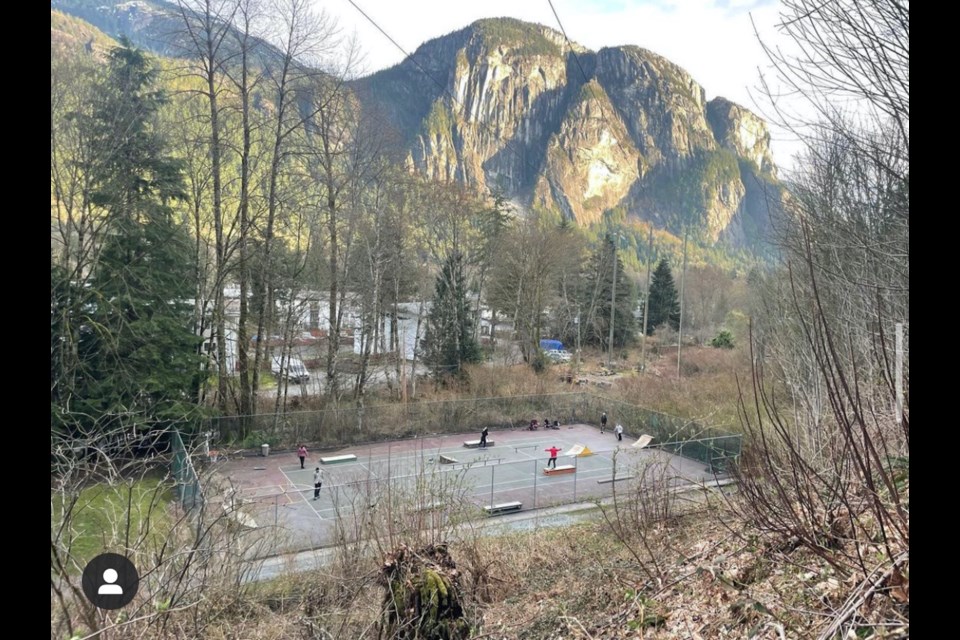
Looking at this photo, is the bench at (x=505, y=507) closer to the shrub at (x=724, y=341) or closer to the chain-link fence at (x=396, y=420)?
the chain-link fence at (x=396, y=420)

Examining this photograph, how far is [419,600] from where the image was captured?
5051 millimetres

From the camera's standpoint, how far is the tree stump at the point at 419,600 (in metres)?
5.00

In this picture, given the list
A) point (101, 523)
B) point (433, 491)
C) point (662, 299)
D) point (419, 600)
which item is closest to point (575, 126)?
point (662, 299)

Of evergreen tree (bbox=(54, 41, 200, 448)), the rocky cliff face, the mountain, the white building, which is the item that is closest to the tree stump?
the mountain

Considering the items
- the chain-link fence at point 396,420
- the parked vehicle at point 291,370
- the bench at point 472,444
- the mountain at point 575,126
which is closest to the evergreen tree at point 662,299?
the mountain at point 575,126

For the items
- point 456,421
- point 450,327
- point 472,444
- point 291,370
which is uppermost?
point 450,327

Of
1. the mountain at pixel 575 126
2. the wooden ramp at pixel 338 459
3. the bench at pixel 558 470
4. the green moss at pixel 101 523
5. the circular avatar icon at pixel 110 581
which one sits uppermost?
the mountain at pixel 575 126

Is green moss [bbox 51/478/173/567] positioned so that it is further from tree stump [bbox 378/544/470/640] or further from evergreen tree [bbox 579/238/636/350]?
evergreen tree [bbox 579/238/636/350]

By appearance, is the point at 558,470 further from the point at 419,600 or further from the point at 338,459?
the point at 419,600

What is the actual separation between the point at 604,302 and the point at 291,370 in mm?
21112

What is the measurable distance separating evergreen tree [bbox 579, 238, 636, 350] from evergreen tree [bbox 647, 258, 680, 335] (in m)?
2.71

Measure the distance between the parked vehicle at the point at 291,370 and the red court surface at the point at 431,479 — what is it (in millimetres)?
3285

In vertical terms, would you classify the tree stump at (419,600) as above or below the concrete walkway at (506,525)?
above
